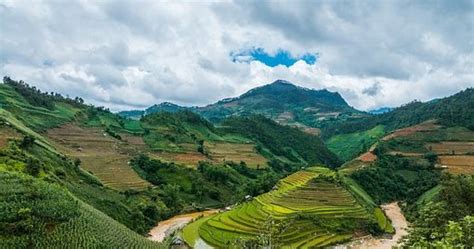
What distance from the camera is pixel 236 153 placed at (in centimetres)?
11625

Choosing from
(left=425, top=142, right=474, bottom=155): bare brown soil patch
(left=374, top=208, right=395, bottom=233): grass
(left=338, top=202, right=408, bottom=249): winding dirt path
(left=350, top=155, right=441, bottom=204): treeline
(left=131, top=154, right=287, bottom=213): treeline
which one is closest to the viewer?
(left=338, top=202, right=408, bottom=249): winding dirt path

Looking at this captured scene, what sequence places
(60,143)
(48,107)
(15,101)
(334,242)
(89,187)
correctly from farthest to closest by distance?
(48,107) → (15,101) → (60,143) → (89,187) → (334,242)

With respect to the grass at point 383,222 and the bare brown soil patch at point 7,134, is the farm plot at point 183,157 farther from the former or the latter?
the grass at point 383,222

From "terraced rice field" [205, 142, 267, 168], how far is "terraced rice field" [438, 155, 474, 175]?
39.1 meters

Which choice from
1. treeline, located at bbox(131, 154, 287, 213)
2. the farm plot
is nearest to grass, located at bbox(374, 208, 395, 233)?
treeline, located at bbox(131, 154, 287, 213)

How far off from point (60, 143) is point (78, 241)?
49.3 metres

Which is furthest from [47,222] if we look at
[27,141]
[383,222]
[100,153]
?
[100,153]

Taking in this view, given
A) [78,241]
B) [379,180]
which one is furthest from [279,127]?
[78,241]

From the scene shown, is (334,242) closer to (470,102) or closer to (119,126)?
(119,126)

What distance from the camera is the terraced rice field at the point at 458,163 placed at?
250ft

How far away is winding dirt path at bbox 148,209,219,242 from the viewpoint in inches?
2110

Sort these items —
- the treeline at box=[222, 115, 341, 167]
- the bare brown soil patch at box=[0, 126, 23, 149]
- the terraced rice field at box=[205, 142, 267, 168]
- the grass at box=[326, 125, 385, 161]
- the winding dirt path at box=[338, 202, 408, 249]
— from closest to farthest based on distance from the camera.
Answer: the winding dirt path at box=[338, 202, 408, 249], the bare brown soil patch at box=[0, 126, 23, 149], the terraced rice field at box=[205, 142, 267, 168], the treeline at box=[222, 115, 341, 167], the grass at box=[326, 125, 385, 161]

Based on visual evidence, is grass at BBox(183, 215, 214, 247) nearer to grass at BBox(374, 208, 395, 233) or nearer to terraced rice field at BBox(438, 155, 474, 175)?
grass at BBox(374, 208, 395, 233)

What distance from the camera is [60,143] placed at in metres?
76.9
